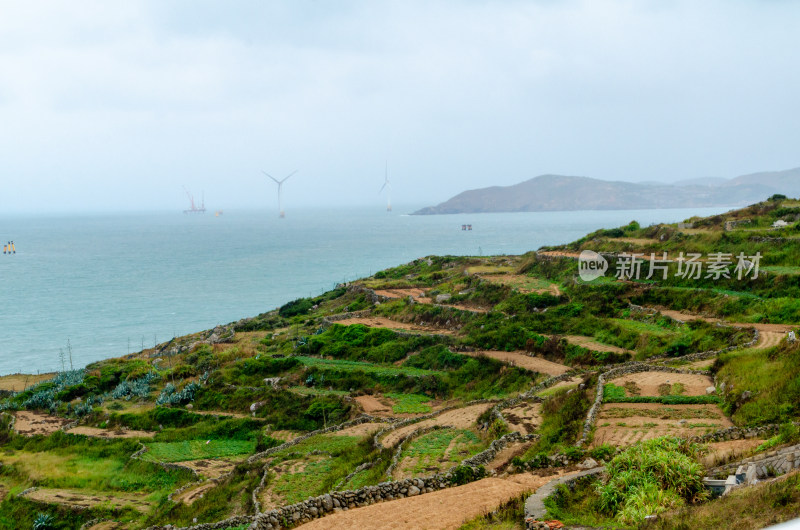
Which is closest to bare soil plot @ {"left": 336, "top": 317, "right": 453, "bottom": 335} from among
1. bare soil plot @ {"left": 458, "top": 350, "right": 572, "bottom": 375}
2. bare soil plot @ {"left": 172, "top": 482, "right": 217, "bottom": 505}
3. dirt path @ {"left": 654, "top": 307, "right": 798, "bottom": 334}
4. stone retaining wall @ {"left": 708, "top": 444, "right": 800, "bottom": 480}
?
bare soil plot @ {"left": 458, "top": 350, "right": 572, "bottom": 375}

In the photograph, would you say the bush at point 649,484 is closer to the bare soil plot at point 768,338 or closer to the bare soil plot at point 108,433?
the bare soil plot at point 768,338

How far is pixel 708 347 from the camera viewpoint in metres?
20.7

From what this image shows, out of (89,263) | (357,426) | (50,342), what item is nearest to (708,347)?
(357,426)

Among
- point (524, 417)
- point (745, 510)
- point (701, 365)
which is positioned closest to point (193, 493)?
point (524, 417)

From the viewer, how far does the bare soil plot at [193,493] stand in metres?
16.0

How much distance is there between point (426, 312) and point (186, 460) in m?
17.8

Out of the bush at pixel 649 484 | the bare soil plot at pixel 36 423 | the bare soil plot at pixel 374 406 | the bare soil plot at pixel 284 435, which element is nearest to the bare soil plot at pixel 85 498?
the bare soil plot at pixel 284 435

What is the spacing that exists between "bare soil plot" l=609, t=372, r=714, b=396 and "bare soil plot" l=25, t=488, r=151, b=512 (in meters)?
14.9

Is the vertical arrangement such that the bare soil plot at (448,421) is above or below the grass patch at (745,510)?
below

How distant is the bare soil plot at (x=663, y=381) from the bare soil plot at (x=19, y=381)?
3209 centimetres

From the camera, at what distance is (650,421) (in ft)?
45.5

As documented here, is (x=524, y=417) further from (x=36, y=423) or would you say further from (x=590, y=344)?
(x=36, y=423)

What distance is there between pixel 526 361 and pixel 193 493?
561 inches

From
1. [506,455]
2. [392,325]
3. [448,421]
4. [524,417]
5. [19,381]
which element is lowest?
[19,381]
